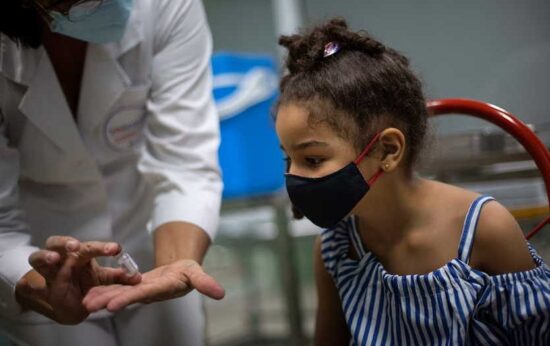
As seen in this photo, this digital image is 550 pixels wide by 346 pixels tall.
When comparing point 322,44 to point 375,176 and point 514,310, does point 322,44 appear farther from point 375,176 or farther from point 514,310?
point 514,310

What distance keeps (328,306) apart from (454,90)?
0.48 m

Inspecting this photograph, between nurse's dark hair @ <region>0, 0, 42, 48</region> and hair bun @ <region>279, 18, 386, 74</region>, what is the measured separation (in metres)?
0.44

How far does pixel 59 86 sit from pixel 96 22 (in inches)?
5.9

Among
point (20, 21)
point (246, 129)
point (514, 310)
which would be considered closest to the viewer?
point (514, 310)

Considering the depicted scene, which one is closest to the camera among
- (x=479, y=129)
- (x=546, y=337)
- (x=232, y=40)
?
(x=546, y=337)

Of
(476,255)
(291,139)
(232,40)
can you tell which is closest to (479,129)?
(476,255)

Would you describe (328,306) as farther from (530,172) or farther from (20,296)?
(20,296)

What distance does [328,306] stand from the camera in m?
1.07

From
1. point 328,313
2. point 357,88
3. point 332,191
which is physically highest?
point 357,88

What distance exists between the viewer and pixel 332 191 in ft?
2.75

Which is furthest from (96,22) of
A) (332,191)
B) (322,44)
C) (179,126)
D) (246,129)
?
(246,129)

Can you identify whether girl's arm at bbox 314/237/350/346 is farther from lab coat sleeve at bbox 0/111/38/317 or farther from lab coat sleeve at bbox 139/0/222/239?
lab coat sleeve at bbox 0/111/38/317

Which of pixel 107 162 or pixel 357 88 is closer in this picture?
pixel 357 88

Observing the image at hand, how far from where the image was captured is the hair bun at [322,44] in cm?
88
